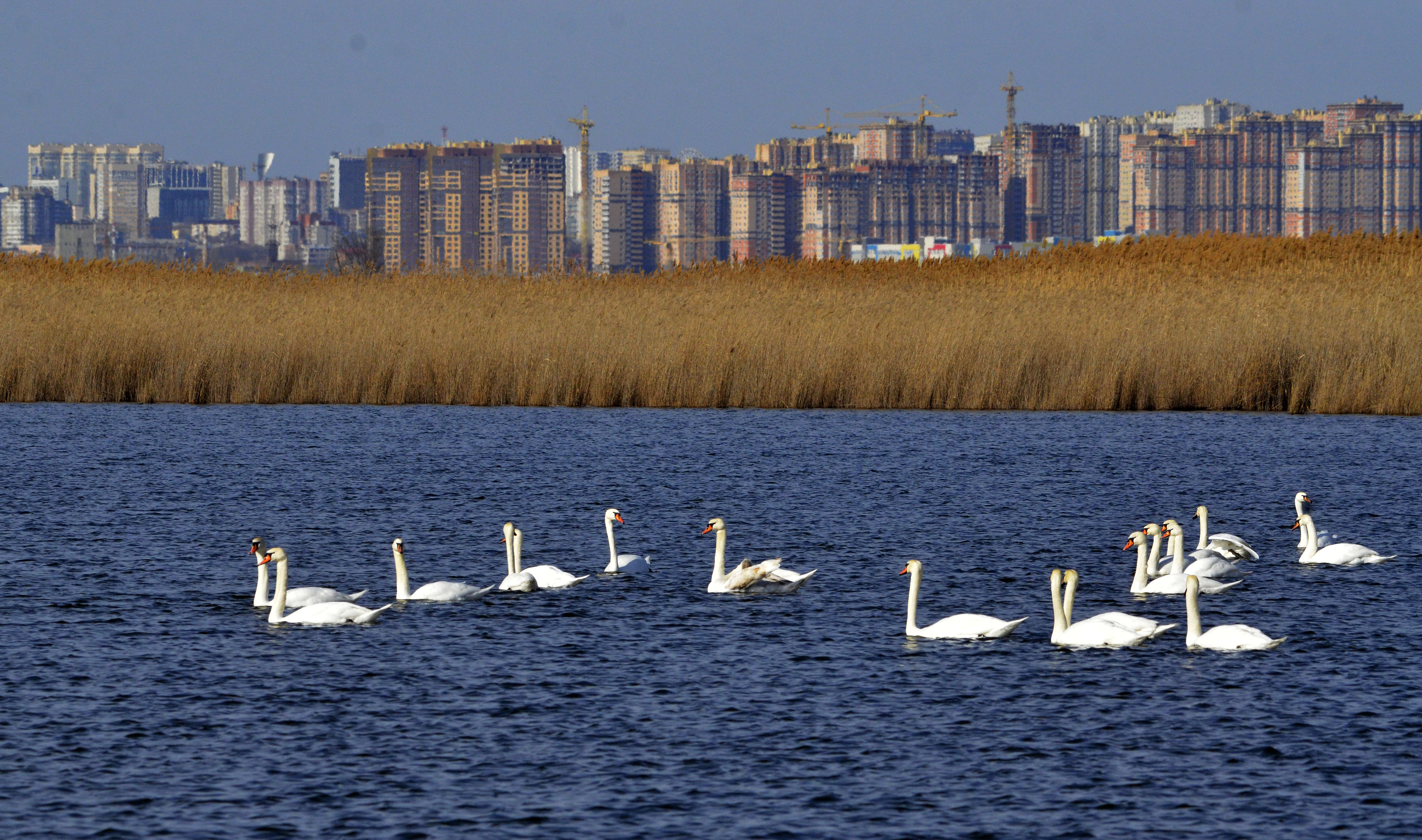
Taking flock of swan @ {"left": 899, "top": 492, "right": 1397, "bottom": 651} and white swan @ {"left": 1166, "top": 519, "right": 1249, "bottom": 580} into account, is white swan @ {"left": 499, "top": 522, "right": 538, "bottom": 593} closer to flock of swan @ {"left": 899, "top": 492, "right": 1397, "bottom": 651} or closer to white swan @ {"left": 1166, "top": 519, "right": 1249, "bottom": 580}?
flock of swan @ {"left": 899, "top": 492, "right": 1397, "bottom": 651}

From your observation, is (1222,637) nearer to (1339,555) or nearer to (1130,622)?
(1130,622)

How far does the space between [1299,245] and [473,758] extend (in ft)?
97.5

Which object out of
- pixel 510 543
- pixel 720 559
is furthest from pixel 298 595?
pixel 720 559

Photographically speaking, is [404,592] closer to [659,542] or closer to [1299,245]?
[659,542]

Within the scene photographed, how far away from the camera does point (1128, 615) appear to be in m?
13.8

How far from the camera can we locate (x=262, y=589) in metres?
14.9

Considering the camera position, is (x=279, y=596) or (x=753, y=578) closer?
(x=279, y=596)

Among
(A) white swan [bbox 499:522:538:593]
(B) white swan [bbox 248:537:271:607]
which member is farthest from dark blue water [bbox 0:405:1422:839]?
(A) white swan [bbox 499:522:538:593]

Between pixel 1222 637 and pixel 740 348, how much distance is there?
687 inches

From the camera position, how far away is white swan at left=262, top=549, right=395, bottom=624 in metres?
14.2

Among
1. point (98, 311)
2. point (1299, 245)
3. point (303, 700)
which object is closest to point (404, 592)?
point (303, 700)

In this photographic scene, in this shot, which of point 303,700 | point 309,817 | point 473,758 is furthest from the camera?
point 303,700

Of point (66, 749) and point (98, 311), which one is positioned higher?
point (98, 311)

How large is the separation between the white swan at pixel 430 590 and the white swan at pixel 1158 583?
220 inches
